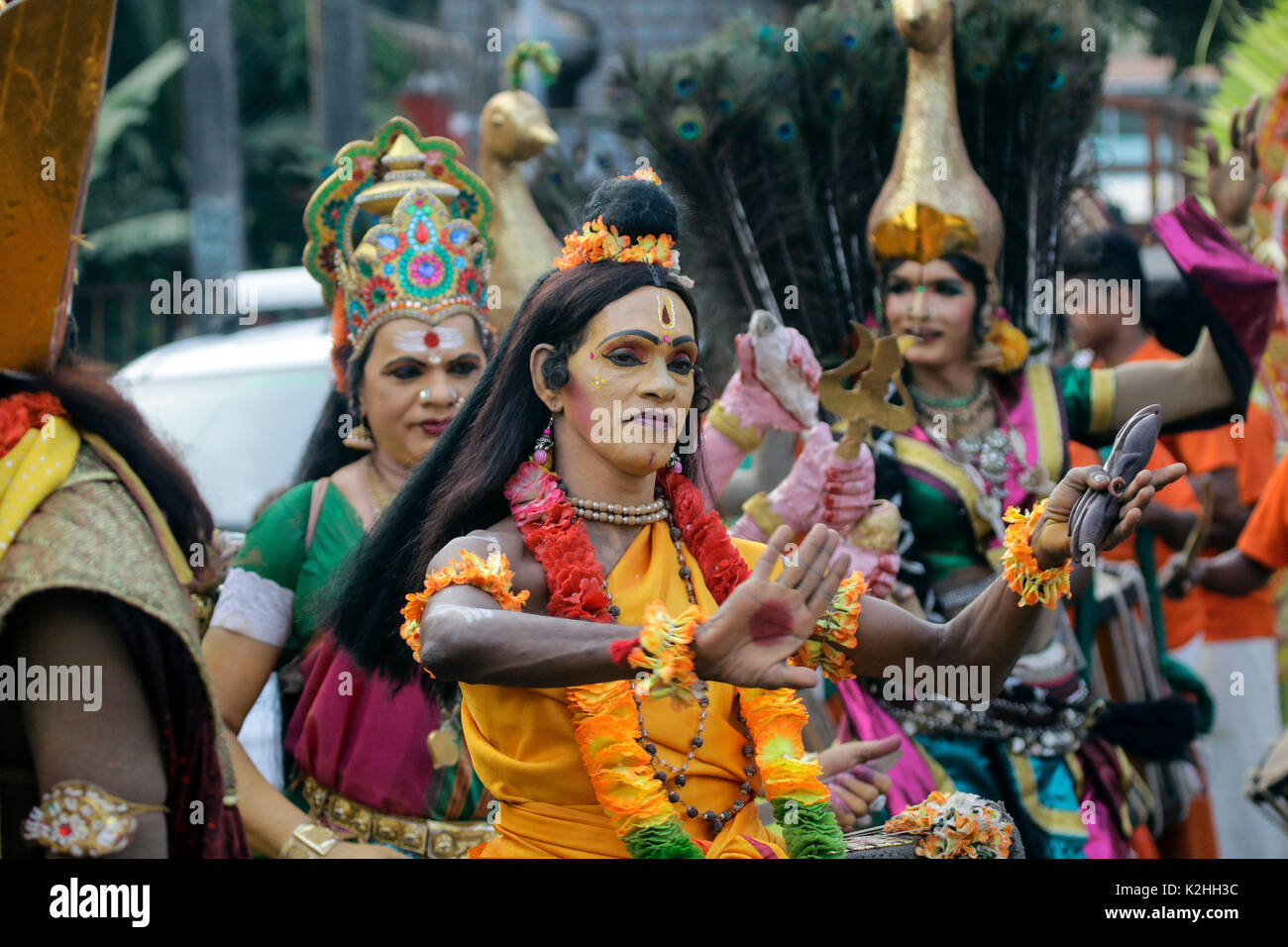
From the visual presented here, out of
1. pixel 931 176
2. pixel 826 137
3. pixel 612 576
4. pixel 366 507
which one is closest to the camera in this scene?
pixel 612 576

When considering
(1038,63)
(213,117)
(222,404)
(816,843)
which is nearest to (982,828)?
(816,843)

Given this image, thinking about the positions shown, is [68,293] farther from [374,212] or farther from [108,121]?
[108,121]

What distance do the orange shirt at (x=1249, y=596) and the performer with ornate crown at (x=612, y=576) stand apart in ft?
13.0

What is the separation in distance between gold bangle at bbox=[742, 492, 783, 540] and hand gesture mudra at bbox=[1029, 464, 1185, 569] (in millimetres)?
1325

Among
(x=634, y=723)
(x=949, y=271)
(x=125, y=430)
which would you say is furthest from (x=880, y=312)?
(x=125, y=430)

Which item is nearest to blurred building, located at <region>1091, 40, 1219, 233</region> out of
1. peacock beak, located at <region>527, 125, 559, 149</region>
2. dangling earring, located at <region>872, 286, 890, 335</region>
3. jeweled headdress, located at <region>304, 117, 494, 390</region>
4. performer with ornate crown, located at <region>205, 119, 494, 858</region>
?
dangling earring, located at <region>872, 286, 890, 335</region>

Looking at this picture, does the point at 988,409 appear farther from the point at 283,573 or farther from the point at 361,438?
the point at 283,573

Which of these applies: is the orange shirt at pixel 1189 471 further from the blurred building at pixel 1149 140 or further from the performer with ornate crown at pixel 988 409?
the performer with ornate crown at pixel 988 409

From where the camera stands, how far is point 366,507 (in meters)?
3.88

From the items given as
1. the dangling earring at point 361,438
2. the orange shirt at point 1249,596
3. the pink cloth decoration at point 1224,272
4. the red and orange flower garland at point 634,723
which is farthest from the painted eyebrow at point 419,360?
the orange shirt at point 1249,596

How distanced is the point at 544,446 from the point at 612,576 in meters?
0.27

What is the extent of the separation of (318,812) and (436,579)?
1.49 m

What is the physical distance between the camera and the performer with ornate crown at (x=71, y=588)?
2.45 meters

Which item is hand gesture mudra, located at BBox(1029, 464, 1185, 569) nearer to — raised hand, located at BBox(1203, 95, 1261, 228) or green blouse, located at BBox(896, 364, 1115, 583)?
green blouse, located at BBox(896, 364, 1115, 583)
